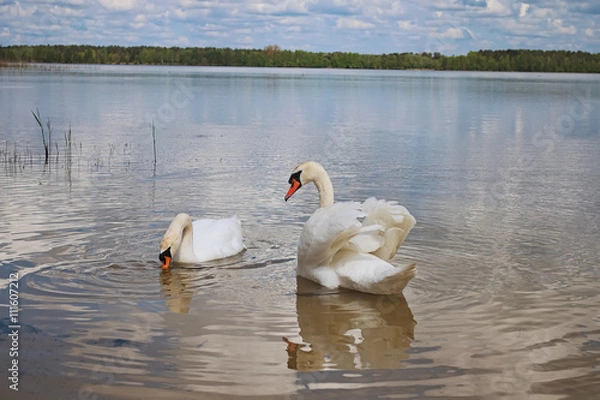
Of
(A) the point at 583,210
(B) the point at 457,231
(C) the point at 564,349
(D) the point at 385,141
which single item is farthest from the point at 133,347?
(D) the point at 385,141

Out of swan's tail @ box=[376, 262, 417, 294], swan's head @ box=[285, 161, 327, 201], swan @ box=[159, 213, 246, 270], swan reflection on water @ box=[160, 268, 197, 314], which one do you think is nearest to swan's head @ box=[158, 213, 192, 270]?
swan @ box=[159, 213, 246, 270]

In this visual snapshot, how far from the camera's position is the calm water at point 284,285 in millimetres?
5293

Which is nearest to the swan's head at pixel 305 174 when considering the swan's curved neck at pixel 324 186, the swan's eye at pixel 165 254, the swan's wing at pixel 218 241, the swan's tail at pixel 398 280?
the swan's curved neck at pixel 324 186

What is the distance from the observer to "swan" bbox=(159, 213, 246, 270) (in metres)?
7.96

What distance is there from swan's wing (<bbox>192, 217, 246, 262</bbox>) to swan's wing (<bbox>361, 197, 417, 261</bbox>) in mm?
1677

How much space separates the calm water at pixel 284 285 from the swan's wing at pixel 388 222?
46cm

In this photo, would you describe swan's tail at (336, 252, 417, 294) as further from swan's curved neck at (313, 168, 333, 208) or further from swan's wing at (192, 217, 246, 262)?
swan's wing at (192, 217, 246, 262)

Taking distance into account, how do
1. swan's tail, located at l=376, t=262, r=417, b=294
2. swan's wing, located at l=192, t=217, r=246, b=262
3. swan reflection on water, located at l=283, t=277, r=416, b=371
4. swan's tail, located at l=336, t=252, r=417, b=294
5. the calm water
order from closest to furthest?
the calm water < swan reflection on water, located at l=283, t=277, r=416, b=371 < swan's tail, located at l=376, t=262, r=417, b=294 < swan's tail, located at l=336, t=252, r=417, b=294 < swan's wing, located at l=192, t=217, r=246, b=262

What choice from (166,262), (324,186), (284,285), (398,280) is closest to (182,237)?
(166,262)

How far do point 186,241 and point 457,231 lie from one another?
3.42 metres

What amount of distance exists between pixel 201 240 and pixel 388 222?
2195 mm

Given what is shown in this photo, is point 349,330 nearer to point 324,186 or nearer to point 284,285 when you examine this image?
point 284,285

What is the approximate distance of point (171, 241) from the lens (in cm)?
793

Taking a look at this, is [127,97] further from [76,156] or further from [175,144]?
[76,156]
